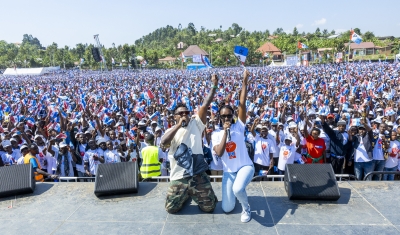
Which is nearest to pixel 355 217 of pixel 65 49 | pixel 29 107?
pixel 29 107

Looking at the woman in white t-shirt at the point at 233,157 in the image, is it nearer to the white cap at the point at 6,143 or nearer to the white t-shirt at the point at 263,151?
the white t-shirt at the point at 263,151

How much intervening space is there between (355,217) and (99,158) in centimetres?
447

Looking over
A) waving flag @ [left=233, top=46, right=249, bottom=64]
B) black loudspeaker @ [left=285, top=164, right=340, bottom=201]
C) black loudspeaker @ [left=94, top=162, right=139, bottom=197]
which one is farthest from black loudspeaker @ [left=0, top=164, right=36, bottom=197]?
waving flag @ [left=233, top=46, right=249, bottom=64]

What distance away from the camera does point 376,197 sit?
4.21 meters

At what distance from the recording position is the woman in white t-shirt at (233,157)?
3633 millimetres

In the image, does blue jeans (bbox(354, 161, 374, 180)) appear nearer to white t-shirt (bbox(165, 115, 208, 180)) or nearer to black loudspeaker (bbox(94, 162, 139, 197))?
white t-shirt (bbox(165, 115, 208, 180))

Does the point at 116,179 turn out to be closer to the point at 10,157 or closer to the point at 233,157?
the point at 233,157

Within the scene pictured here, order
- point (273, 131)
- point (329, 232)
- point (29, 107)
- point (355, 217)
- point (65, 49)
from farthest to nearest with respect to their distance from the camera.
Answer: point (65, 49) < point (29, 107) < point (273, 131) < point (355, 217) < point (329, 232)

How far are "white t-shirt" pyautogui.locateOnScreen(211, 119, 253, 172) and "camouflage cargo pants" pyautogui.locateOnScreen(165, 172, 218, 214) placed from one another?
0.37m

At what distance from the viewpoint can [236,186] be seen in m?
3.67

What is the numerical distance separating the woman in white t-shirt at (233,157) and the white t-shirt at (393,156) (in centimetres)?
361

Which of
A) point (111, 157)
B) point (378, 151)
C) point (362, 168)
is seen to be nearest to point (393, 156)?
point (378, 151)

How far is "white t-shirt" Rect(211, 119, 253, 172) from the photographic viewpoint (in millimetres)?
3762

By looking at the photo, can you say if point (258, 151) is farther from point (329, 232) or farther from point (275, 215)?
point (329, 232)
